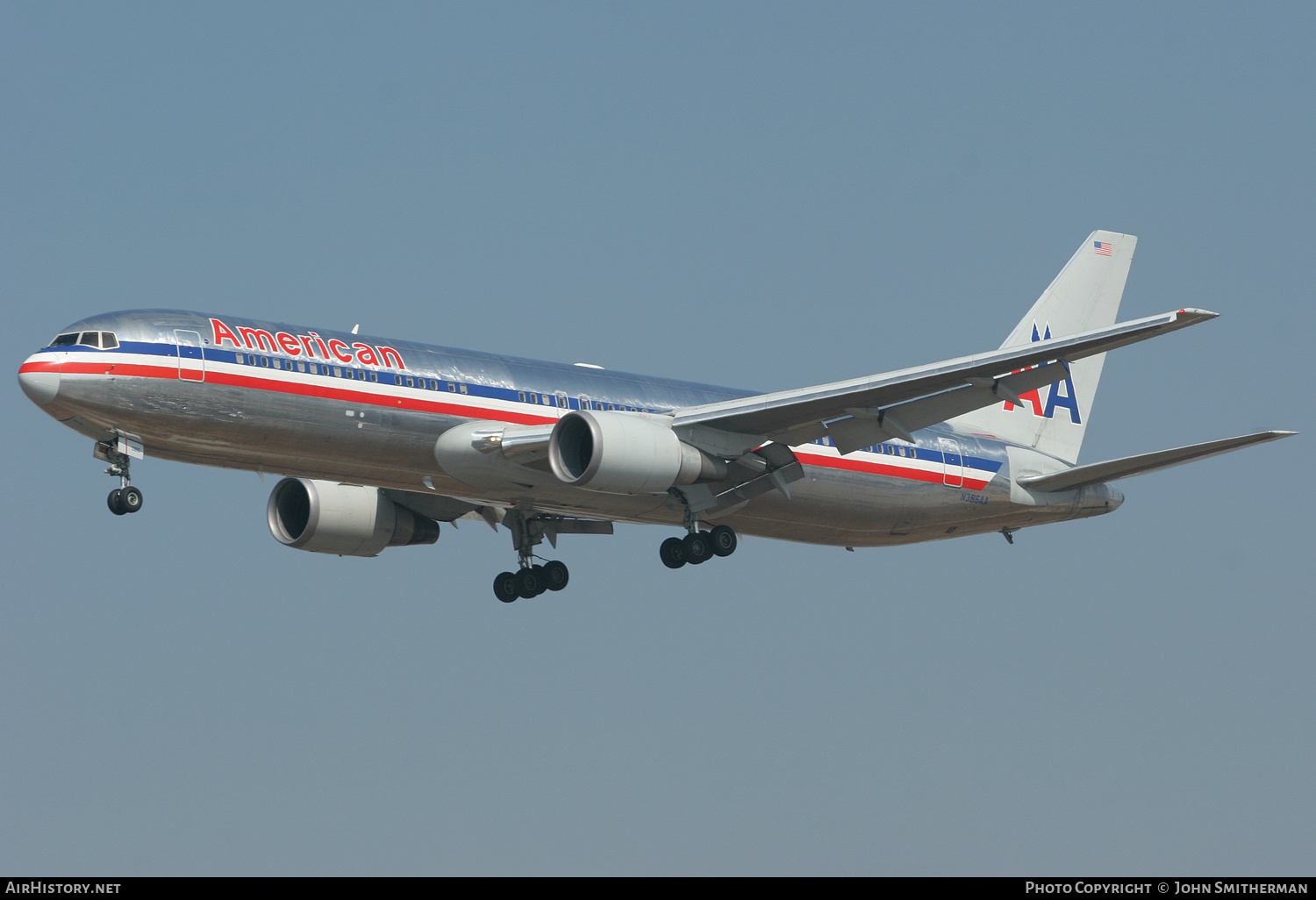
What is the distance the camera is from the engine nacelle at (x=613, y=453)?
1257 inches

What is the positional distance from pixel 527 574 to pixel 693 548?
5698 millimetres

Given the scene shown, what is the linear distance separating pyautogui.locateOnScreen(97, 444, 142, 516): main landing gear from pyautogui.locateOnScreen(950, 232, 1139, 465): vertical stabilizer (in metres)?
20.9

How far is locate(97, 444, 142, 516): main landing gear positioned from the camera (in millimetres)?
30406

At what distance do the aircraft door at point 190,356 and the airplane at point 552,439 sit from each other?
0.12 feet

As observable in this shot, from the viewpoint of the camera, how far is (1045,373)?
3184 centimetres

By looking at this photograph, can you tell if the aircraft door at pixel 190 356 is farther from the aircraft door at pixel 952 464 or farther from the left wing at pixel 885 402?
the aircraft door at pixel 952 464

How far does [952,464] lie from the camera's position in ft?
128

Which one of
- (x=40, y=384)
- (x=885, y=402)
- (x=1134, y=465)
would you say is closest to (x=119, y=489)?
(x=40, y=384)

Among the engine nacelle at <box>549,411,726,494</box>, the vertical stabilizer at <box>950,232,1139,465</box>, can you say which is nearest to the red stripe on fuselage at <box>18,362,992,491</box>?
the engine nacelle at <box>549,411,726,494</box>

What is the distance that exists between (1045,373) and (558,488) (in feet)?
33.4

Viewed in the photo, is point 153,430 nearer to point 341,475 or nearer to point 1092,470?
point 341,475

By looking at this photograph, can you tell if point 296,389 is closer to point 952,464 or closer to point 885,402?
point 885,402

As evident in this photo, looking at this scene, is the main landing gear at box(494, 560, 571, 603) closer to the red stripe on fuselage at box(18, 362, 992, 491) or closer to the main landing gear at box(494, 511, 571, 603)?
the main landing gear at box(494, 511, 571, 603)
